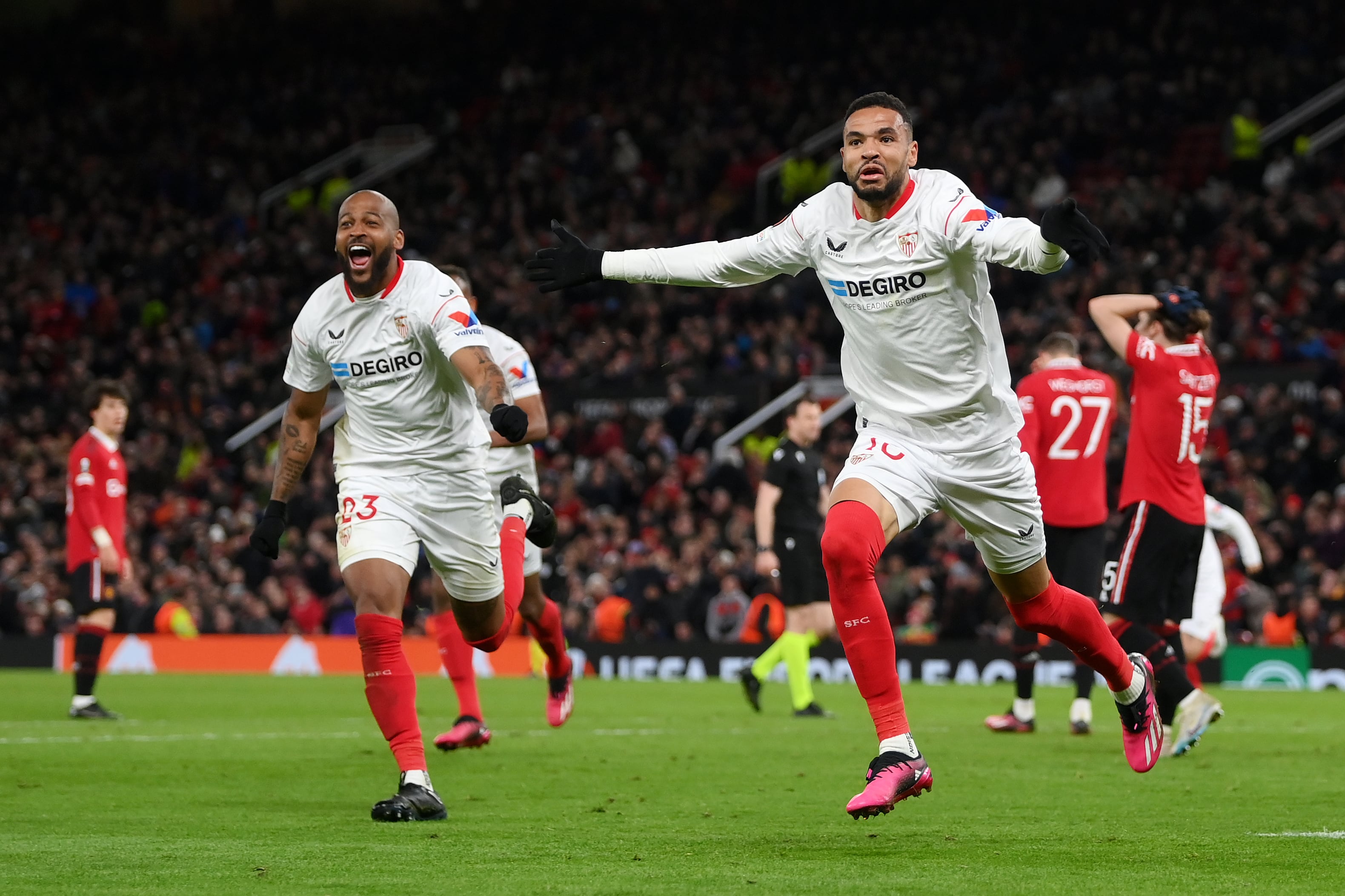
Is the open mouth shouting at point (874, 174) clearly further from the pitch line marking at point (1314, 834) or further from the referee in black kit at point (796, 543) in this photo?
the referee in black kit at point (796, 543)

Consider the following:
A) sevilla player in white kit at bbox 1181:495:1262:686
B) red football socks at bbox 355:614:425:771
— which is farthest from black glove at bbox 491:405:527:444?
sevilla player in white kit at bbox 1181:495:1262:686

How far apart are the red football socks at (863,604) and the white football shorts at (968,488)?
0.67 feet

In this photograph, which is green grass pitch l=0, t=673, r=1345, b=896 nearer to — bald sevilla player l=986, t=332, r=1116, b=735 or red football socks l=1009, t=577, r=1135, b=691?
red football socks l=1009, t=577, r=1135, b=691

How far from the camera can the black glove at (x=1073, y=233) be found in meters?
5.67

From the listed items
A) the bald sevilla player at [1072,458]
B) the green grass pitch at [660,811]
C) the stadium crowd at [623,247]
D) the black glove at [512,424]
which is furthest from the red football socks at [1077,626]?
the stadium crowd at [623,247]

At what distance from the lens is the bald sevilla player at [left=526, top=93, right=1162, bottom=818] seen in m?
6.30

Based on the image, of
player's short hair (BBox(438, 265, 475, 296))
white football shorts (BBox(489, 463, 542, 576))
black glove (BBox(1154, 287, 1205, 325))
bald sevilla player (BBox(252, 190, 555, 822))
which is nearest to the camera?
bald sevilla player (BBox(252, 190, 555, 822))

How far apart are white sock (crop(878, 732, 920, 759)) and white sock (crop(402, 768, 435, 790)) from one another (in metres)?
1.93

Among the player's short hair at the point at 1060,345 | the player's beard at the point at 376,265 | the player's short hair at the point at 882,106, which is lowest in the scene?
the player's beard at the point at 376,265

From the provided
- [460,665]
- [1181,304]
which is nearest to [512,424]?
[1181,304]

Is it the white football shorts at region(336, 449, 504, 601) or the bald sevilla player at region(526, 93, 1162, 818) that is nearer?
the bald sevilla player at region(526, 93, 1162, 818)

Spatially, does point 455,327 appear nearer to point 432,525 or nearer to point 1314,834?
point 432,525

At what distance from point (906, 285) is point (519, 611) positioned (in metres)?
5.46

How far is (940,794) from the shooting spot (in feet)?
25.8
